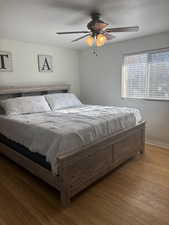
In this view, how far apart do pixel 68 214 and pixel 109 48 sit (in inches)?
136

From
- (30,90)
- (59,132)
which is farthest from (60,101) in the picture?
(59,132)

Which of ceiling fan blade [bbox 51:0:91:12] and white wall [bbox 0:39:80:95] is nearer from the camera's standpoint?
ceiling fan blade [bbox 51:0:91:12]

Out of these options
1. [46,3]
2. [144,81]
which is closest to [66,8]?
[46,3]

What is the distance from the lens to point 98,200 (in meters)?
1.87

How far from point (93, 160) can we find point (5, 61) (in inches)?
103

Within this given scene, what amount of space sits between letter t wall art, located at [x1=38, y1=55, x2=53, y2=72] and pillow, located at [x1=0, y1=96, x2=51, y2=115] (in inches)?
36.1

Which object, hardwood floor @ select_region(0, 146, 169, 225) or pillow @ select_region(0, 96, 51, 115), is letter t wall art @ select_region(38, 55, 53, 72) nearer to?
pillow @ select_region(0, 96, 51, 115)

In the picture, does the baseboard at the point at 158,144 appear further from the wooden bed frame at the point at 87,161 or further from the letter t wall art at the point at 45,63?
the letter t wall art at the point at 45,63

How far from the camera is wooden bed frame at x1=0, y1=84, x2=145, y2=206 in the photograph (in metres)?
1.74

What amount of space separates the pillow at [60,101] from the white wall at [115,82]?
2.79 feet

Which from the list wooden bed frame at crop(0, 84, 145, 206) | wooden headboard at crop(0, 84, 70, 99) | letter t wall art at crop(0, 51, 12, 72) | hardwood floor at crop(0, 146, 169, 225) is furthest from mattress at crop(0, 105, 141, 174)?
letter t wall art at crop(0, 51, 12, 72)

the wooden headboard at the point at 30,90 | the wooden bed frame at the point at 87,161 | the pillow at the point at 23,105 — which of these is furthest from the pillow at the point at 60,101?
the wooden bed frame at the point at 87,161

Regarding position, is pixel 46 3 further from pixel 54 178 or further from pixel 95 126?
pixel 54 178

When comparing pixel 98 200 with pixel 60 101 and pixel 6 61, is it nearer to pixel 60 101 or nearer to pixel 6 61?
pixel 60 101
